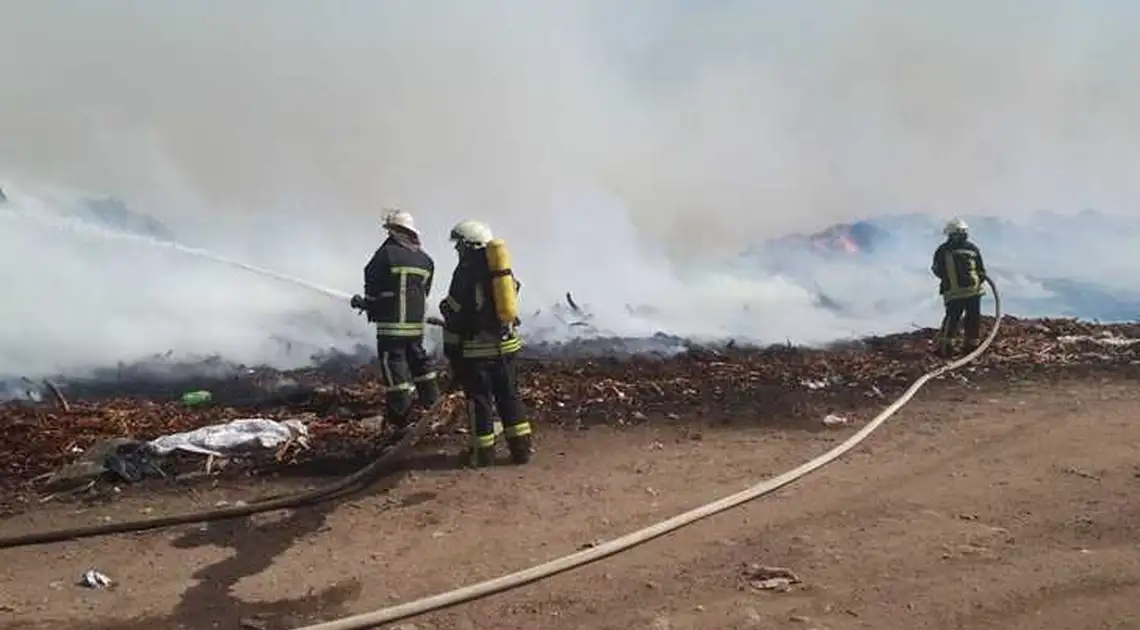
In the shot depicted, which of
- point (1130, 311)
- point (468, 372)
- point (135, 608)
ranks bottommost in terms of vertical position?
point (135, 608)

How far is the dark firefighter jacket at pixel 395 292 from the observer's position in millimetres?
7793

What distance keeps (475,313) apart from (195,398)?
11.4 feet

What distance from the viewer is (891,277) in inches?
766

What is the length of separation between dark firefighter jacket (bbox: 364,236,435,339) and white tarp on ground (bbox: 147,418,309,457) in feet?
3.44

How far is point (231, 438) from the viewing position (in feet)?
23.1

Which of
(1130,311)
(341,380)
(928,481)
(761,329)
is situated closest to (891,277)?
(1130,311)

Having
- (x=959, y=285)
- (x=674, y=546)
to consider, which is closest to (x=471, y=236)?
(x=674, y=546)

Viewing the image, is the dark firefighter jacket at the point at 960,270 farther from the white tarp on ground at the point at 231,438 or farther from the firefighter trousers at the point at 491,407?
the white tarp on ground at the point at 231,438

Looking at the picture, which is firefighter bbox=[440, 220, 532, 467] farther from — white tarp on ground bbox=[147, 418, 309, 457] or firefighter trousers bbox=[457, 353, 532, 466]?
white tarp on ground bbox=[147, 418, 309, 457]

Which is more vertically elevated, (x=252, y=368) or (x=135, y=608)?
(x=252, y=368)

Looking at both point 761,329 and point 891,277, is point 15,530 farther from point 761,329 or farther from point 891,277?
point 891,277

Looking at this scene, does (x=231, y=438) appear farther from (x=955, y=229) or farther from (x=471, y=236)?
(x=955, y=229)

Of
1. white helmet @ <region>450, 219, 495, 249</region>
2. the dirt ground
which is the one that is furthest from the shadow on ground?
white helmet @ <region>450, 219, 495, 249</region>

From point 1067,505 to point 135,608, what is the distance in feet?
15.7
